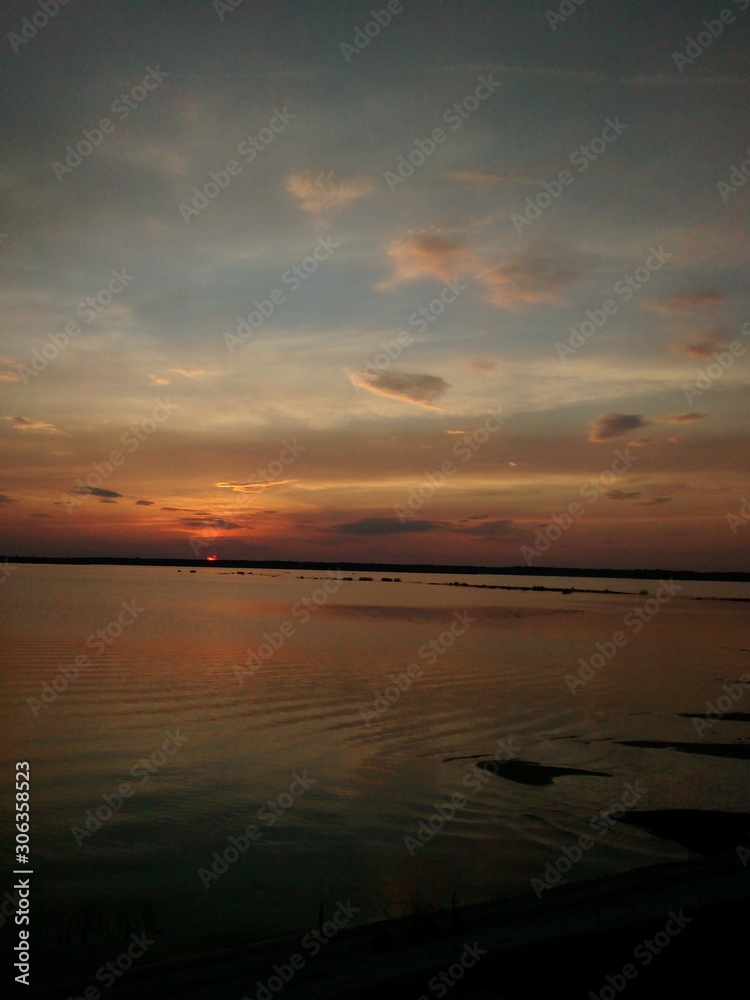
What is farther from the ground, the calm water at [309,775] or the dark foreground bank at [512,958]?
the calm water at [309,775]

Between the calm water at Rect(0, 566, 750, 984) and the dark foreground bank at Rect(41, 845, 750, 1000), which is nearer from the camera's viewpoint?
the dark foreground bank at Rect(41, 845, 750, 1000)

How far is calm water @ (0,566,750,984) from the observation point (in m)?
12.3

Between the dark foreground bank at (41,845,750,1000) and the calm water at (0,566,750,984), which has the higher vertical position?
the calm water at (0,566,750,984)

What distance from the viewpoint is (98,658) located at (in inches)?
1443

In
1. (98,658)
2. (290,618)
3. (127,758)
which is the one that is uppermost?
(290,618)

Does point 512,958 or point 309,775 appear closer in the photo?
point 512,958

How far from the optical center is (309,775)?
1888 cm

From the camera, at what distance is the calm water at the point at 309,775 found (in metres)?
12.3

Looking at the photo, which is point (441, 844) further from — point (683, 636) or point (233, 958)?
point (683, 636)

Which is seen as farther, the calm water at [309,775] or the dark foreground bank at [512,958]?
the calm water at [309,775]

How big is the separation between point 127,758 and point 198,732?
11.0 ft

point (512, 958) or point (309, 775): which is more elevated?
point (309, 775)

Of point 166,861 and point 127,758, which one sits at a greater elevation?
point 127,758

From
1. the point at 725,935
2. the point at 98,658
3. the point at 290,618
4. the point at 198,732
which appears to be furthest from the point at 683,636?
the point at 725,935
